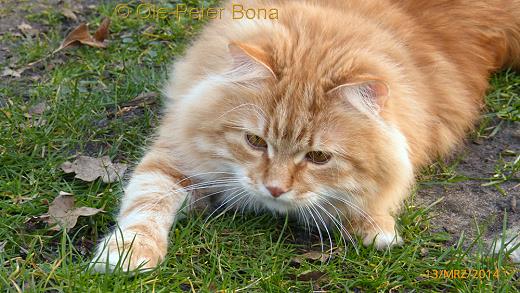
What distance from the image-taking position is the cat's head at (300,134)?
7.41 feet

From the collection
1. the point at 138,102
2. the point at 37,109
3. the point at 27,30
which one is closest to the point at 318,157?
the point at 138,102

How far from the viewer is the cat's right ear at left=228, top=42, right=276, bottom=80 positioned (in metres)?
2.23

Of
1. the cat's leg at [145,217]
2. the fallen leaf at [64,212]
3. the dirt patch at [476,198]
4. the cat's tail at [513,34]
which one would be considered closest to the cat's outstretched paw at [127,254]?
the cat's leg at [145,217]

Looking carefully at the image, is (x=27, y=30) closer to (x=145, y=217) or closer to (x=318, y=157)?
(x=145, y=217)

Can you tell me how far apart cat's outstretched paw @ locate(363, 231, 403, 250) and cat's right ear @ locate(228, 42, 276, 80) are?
0.74 m

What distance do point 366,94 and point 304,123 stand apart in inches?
9.6

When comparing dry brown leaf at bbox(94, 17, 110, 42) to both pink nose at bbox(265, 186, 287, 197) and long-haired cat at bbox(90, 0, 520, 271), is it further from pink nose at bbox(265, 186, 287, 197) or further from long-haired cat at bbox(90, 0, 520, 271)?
pink nose at bbox(265, 186, 287, 197)

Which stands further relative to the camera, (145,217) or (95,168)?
(95,168)

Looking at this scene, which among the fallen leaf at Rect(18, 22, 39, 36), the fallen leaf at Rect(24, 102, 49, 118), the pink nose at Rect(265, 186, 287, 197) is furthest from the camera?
the fallen leaf at Rect(18, 22, 39, 36)

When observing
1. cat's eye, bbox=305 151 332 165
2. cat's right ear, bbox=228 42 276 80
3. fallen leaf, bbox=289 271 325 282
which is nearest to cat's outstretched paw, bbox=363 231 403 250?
fallen leaf, bbox=289 271 325 282

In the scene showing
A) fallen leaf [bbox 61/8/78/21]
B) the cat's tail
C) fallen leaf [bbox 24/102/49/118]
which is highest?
the cat's tail

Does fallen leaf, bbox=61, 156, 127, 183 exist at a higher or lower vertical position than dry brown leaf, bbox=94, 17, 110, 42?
lower

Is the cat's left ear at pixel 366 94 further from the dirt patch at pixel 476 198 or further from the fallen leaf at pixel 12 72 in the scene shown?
the fallen leaf at pixel 12 72

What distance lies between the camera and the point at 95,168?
2762mm
